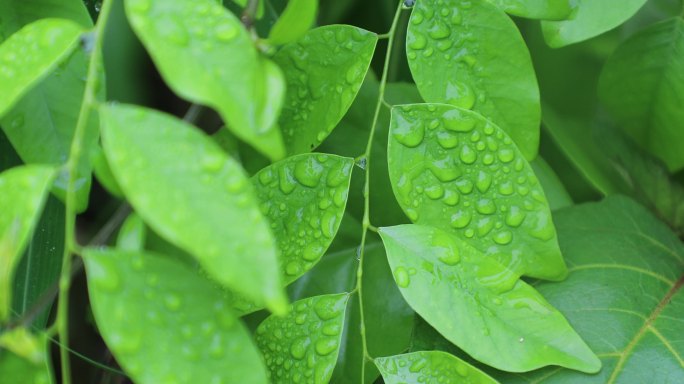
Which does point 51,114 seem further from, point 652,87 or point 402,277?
point 652,87

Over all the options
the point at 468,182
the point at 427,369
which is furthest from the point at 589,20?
the point at 427,369

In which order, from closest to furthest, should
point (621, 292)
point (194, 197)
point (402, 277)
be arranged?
point (194, 197) → point (402, 277) → point (621, 292)

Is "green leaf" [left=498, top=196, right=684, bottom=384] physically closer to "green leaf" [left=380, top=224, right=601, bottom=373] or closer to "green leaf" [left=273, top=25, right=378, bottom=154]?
"green leaf" [left=380, top=224, right=601, bottom=373]

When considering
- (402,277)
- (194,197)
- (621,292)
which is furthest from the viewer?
(621,292)

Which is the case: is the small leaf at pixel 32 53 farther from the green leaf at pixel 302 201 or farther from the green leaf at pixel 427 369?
the green leaf at pixel 427 369

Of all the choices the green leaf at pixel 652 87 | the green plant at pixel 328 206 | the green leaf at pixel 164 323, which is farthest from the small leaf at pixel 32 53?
the green leaf at pixel 652 87

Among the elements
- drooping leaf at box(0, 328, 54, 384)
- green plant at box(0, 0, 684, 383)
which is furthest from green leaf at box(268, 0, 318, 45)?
drooping leaf at box(0, 328, 54, 384)

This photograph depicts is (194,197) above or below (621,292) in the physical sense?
above
